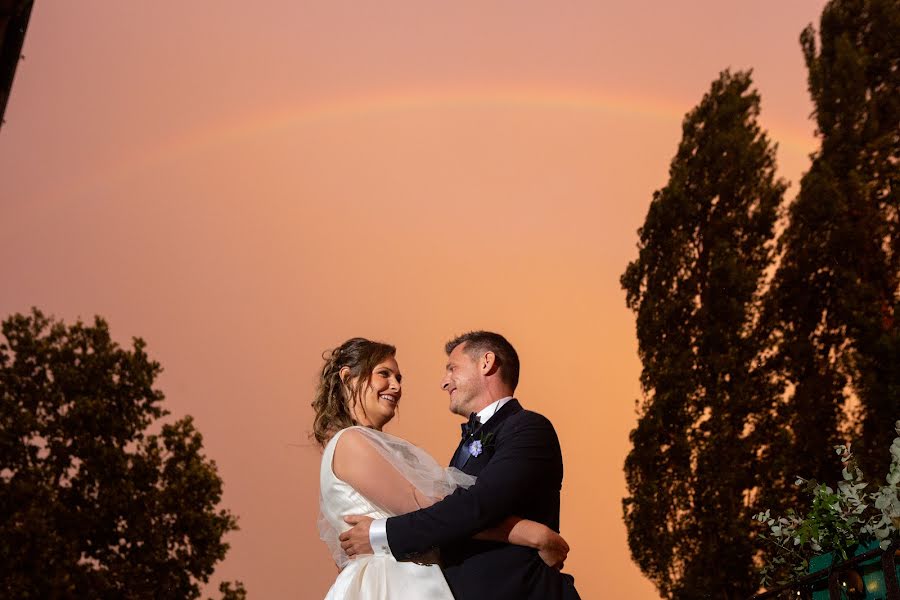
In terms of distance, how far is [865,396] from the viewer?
51.1 ft

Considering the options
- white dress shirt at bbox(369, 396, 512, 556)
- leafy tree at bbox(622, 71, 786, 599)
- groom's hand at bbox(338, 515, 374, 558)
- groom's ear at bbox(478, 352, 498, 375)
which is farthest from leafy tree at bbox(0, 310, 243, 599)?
white dress shirt at bbox(369, 396, 512, 556)

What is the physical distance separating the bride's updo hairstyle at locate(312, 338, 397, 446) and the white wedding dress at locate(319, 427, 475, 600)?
18cm

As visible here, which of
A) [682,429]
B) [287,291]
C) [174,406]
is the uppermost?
[287,291]

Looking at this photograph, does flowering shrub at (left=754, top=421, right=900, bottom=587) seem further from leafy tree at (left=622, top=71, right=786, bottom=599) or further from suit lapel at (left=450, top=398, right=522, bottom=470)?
leafy tree at (left=622, top=71, right=786, bottom=599)

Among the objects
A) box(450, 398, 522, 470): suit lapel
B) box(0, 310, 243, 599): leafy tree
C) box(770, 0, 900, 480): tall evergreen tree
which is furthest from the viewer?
box(770, 0, 900, 480): tall evergreen tree

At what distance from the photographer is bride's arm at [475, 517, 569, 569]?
2.96 m

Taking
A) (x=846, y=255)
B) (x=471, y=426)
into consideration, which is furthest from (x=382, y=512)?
(x=846, y=255)

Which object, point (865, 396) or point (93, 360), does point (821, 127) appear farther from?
point (93, 360)

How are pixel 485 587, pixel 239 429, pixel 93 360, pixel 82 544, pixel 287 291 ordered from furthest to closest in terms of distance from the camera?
1. pixel 287 291
2. pixel 239 429
3. pixel 93 360
4. pixel 82 544
5. pixel 485 587

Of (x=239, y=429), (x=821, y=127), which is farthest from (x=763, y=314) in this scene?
(x=239, y=429)

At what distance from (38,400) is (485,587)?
49.4ft

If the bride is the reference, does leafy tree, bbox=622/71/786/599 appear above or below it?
above

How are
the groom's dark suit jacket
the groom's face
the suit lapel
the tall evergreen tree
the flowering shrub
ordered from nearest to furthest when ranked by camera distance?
1. the groom's dark suit jacket
2. the flowering shrub
3. the suit lapel
4. the groom's face
5. the tall evergreen tree

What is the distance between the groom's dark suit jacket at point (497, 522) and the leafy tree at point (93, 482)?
43.1ft
